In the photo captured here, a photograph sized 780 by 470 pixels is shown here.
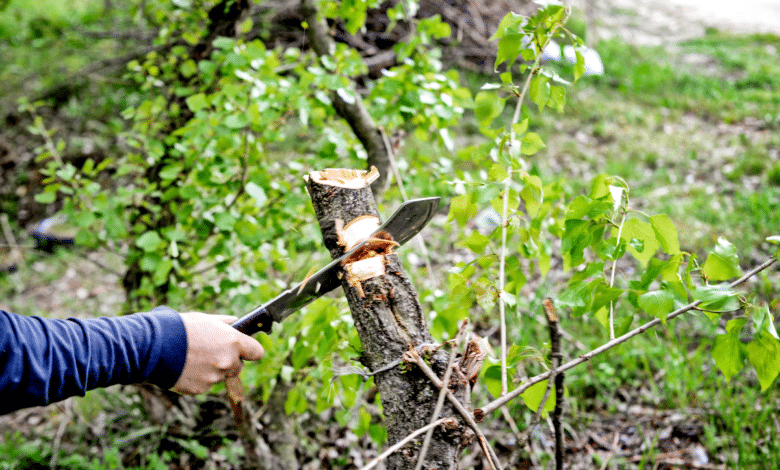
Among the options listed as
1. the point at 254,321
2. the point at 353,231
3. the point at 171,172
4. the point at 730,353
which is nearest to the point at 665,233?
the point at 730,353

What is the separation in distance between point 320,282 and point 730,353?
992 mm

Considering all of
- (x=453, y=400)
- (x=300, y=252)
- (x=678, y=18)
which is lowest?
(x=300, y=252)

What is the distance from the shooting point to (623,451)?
7.07 feet

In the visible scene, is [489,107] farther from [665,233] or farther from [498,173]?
[665,233]

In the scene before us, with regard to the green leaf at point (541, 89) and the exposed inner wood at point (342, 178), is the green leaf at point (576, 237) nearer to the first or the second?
the green leaf at point (541, 89)

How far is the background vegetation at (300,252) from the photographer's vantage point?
5.58 ft

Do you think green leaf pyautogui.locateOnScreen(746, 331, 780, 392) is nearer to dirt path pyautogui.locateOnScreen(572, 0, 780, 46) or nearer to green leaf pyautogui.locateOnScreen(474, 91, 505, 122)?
green leaf pyautogui.locateOnScreen(474, 91, 505, 122)

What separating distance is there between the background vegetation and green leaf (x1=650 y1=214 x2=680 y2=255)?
188mm

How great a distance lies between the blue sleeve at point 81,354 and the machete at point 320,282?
0.20 meters

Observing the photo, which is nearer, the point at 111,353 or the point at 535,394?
the point at 111,353

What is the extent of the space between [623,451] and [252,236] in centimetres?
198

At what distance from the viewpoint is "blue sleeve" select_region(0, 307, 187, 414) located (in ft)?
3.01

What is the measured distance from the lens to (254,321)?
1259 millimetres

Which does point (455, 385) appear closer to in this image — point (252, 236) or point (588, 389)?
point (252, 236)
